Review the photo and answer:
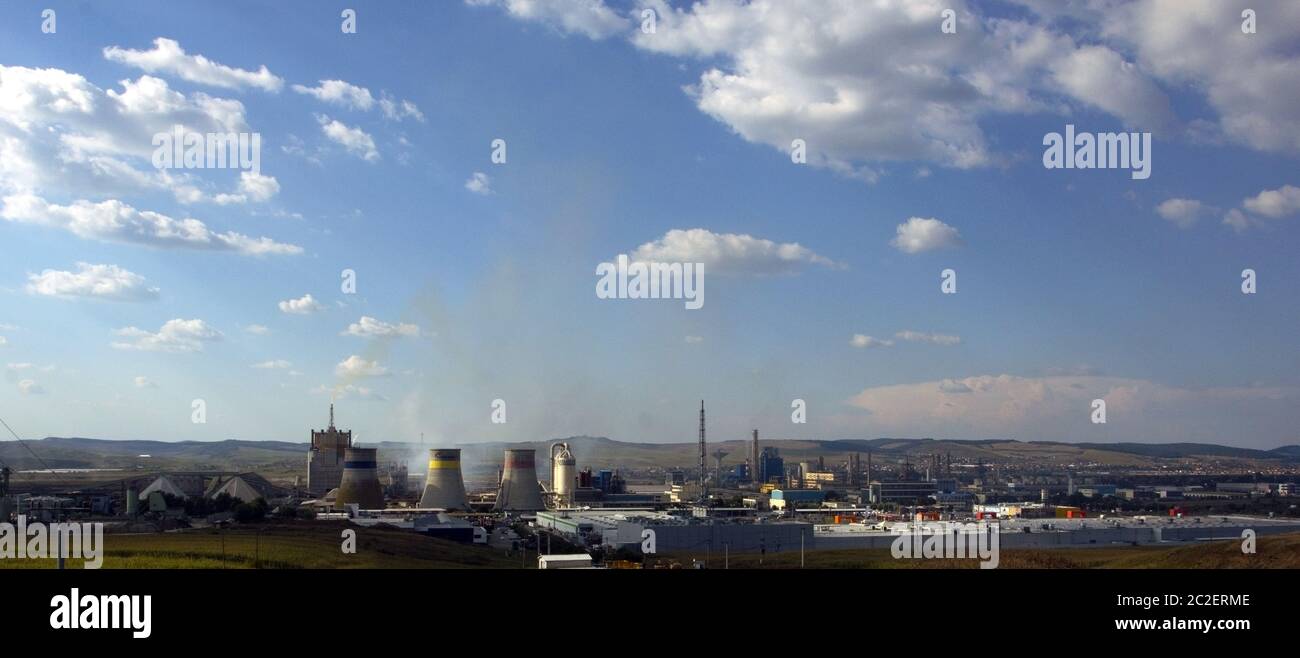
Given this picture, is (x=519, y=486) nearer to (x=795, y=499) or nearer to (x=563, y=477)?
(x=563, y=477)

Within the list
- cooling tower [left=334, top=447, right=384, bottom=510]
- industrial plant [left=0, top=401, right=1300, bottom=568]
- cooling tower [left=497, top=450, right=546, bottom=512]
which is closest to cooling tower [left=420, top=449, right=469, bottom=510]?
industrial plant [left=0, top=401, right=1300, bottom=568]

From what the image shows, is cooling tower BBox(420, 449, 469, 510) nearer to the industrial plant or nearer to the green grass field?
the industrial plant

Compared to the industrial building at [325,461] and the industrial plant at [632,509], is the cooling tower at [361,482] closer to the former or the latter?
the industrial plant at [632,509]

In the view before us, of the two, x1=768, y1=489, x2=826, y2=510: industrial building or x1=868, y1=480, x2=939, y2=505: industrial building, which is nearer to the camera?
x1=768, y1=489, x2=826, y2=510: industrial building

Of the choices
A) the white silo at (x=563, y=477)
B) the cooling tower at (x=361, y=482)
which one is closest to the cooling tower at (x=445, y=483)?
the cooling tower at (x=361, y=482)

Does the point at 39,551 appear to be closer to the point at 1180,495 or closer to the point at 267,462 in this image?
the point at 1180,495

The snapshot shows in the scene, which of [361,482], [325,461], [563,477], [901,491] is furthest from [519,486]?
[901,491]
